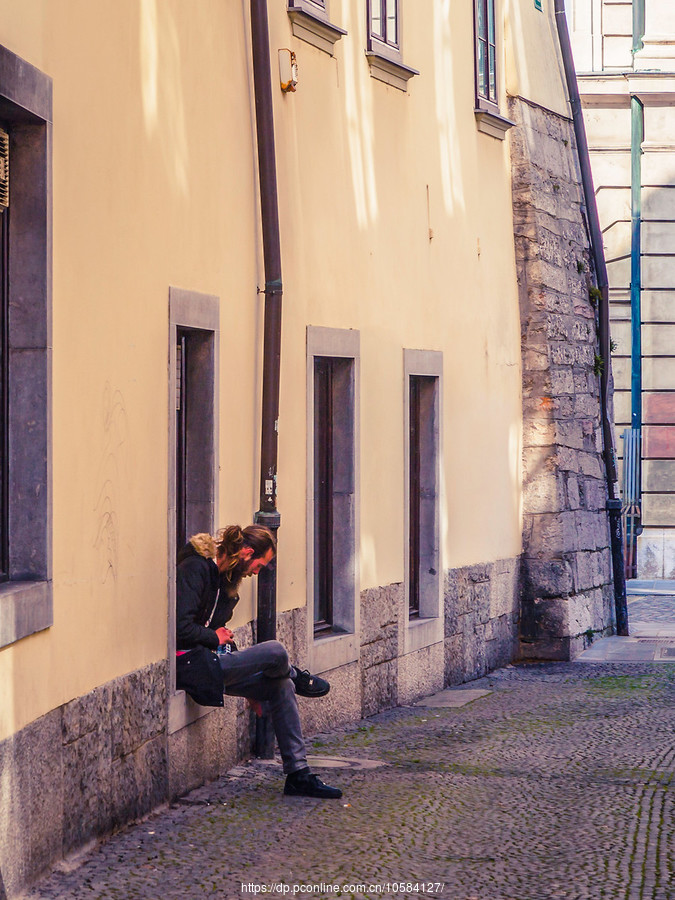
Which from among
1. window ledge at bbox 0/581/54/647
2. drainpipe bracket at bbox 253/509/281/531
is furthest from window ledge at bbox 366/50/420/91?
window ledge at bbox 0/581/54/647

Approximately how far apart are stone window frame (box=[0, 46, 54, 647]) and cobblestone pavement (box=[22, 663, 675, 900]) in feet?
3.81

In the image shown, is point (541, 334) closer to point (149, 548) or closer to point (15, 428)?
point (149, 548)

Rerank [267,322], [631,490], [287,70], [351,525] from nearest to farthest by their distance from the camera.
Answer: [267,322] → [287,70] → [351,525] → [631,490]

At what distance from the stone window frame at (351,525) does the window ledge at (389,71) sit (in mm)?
1842

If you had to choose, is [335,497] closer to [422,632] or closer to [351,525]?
[351,525]

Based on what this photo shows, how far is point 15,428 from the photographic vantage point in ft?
18.0

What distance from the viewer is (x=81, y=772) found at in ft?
19.0

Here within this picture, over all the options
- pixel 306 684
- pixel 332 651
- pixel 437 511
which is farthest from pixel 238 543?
pixel 437 511

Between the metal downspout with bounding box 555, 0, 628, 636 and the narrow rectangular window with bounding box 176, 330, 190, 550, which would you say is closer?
the narrow rectangular window with bounding box 176, 330, 190, 550

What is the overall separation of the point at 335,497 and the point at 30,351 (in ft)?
14.5

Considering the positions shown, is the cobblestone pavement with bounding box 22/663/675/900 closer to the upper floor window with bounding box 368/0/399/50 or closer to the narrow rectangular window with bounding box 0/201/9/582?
the narrow rectangular window with bounding box 0/201/9/582

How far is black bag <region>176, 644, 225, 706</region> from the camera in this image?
23.1ft

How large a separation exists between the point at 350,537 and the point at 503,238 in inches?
165

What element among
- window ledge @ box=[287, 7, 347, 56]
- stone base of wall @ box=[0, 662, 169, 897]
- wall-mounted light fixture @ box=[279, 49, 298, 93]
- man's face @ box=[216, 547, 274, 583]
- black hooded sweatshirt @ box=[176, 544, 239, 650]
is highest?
window ledge @ box=[287, 7, 347, 56]
